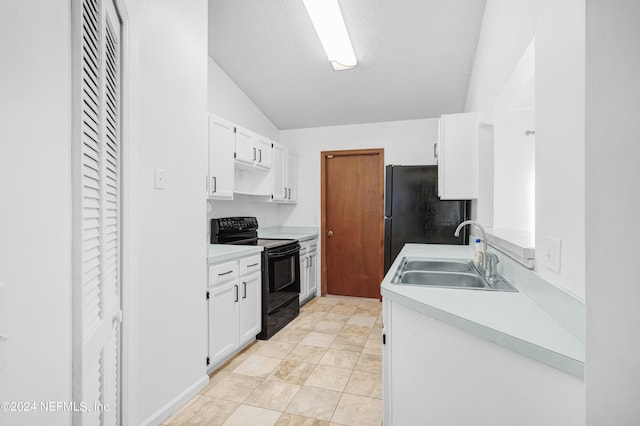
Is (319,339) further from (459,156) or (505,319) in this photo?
(505,319)

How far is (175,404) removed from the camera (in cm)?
198

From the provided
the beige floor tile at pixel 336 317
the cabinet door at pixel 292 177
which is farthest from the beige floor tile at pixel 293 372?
the cabinet door at pixel 292 177

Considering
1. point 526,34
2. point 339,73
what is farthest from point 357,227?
point 526,34

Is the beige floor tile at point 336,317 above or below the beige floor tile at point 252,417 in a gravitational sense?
below

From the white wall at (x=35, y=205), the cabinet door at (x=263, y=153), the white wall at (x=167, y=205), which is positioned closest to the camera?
the white wall at (x=35, y=205)

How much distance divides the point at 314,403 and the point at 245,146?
238 centimetres

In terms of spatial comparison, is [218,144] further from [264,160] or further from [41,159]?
[41,159]

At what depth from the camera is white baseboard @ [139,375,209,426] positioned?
1.81 m

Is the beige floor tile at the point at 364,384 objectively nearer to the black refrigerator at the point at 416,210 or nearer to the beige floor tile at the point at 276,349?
the beige floor tile at the point at 276,349

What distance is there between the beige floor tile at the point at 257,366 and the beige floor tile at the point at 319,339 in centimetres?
45

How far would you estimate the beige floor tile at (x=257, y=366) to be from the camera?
8.20 ft

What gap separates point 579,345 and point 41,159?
52.2 inches

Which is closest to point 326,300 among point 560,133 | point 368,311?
point 368,311

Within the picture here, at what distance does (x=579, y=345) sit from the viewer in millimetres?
890
